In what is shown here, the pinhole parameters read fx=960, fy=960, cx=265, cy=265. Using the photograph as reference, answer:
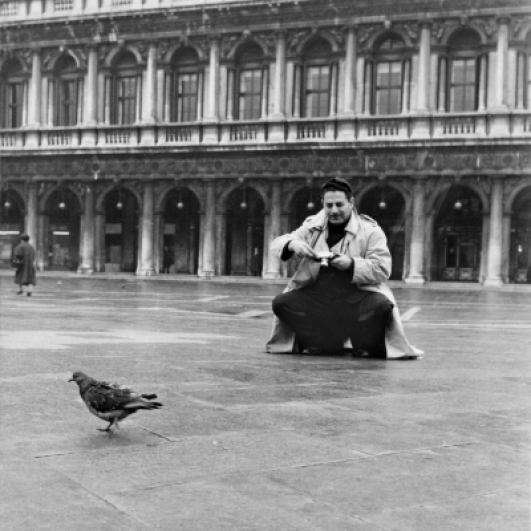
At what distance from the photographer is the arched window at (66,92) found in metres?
40.5

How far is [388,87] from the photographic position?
35438mm

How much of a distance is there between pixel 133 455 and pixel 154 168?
34.7m

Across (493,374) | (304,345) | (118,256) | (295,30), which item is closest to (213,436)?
(493,374)

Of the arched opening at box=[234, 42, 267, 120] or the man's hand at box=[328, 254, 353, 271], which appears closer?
the man's hand at box=[328, 254, 353, 271]

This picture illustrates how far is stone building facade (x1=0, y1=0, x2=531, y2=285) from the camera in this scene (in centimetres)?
3375

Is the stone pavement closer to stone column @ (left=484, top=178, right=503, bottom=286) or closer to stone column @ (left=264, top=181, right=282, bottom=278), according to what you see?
stone column @ (left=484, top=178, right=503, bottom=286)

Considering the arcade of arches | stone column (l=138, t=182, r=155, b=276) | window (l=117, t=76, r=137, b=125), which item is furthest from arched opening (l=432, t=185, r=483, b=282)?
window (l=117, t=76, r=137, b=125)

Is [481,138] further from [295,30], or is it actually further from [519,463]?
[519,463]

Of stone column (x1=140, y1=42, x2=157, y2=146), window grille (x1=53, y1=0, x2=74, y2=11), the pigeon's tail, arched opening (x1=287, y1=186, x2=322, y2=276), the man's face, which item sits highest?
window grille (x1=53, y1=0, x2=74, y2=11)

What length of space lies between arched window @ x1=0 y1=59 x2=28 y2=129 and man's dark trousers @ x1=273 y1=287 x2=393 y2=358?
35.3 meters

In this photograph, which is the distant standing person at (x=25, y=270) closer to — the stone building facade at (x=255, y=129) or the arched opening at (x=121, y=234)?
the stone building facade at (x=255, y=129)

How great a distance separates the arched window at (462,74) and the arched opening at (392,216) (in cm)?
391

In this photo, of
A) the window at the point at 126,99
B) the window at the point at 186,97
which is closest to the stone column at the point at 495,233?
the window at the point at 186,97

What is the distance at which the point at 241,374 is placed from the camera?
23.1ft
